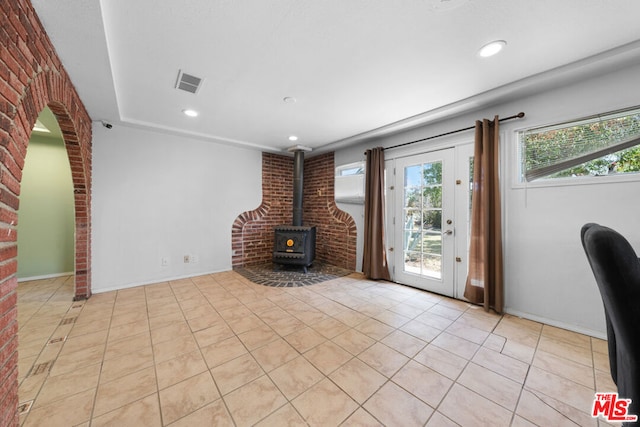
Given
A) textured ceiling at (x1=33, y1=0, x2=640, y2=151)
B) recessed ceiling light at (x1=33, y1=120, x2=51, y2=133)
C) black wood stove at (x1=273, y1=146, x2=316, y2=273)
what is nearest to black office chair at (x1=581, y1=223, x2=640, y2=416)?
textured ceiling at (x1=33, y1=0, x2=640, y2=151)

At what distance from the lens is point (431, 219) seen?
3145 mm

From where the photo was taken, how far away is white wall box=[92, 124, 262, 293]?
3.17m

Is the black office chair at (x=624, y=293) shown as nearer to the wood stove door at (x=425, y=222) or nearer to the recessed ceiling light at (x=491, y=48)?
the recessed ceiling light at (x=491, y=48)

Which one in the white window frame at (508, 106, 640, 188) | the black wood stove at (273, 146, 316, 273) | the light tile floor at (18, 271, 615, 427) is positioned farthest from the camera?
the black wood stove at (273, 146, 316, 273)

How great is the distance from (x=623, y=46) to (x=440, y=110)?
1.30 m

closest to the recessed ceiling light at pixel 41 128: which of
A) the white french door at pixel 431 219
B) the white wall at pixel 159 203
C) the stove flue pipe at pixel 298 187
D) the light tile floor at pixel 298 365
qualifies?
the white wall at pixel 159 203

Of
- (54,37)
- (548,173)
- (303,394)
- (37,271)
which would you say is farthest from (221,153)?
(548,173)

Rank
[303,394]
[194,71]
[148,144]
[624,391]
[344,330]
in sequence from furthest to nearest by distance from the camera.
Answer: [148,144] < [344,330] < [194,71] < [303,394] < [624,391]

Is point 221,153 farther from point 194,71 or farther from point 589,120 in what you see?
point 589,120

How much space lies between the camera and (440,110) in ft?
8.84

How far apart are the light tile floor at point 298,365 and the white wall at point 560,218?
235mm

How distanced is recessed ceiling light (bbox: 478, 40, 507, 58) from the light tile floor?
7.77ft

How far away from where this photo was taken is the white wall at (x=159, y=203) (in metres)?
3.17

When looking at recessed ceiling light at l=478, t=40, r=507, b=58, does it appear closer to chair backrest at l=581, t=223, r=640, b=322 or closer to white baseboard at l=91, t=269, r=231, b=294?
chair backrest at l=581, t=223, r=640, b=322
